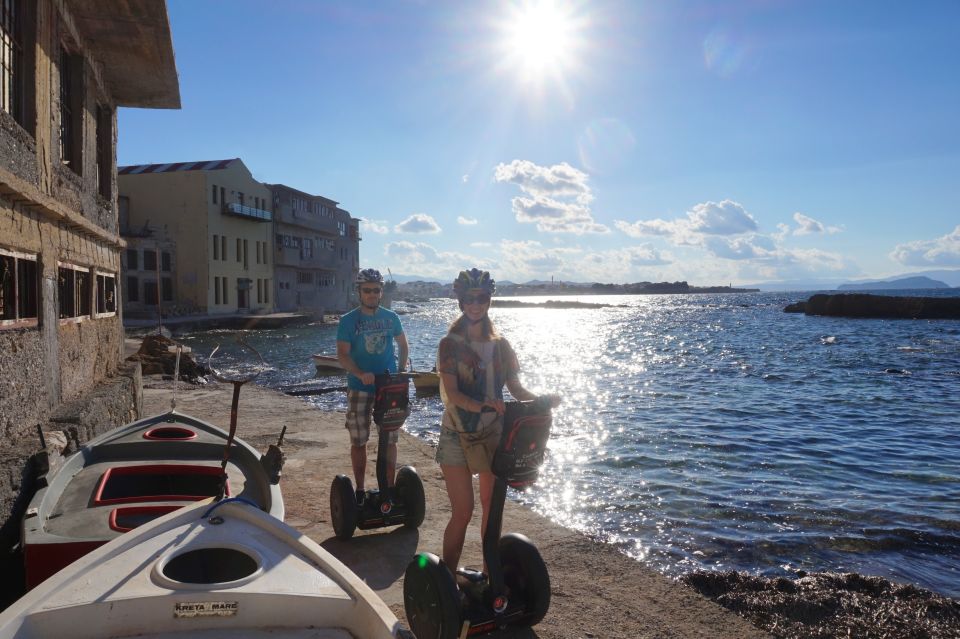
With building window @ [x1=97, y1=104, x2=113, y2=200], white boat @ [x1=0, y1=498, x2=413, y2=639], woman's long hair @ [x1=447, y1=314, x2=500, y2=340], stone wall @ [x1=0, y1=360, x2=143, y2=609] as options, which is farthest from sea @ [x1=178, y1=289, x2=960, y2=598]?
building window @ [x1=97, y1=104, x2=113, y2=200]

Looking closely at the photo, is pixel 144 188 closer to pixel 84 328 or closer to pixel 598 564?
pixel 84 328

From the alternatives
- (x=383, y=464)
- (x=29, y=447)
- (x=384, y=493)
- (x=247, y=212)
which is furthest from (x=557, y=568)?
(x=247, y=212)

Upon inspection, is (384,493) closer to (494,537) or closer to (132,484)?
(132,484)

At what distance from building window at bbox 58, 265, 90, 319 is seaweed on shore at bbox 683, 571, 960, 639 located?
718cm

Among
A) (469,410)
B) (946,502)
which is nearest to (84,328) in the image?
(469,410)

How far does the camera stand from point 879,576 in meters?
6.48

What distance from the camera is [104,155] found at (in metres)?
10.9

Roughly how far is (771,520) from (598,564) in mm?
3969

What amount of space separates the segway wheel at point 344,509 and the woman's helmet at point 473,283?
2451mm

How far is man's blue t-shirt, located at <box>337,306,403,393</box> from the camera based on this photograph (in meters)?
5.86

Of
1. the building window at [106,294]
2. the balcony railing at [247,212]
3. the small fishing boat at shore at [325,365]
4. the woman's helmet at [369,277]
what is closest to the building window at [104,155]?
the building window at [106,294]

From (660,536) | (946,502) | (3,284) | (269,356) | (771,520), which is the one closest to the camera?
(3,284)

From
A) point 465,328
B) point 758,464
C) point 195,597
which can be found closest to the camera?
point 195,597

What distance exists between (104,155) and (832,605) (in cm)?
1151
